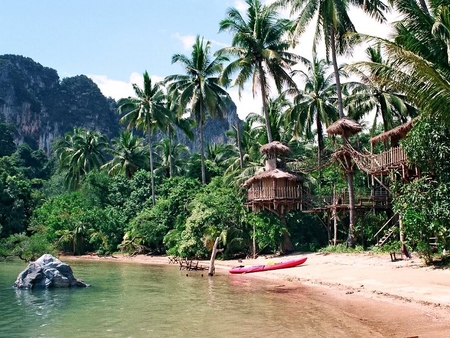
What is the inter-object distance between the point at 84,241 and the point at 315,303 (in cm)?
3162

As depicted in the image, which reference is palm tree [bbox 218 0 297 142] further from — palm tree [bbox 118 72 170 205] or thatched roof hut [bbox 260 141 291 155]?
palm tree [bbox 118 72 170 205]

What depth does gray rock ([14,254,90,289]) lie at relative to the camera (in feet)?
64.2

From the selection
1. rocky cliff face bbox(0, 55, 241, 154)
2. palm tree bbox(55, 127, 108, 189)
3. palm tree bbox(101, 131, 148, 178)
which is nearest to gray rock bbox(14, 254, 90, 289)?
palm tree bbox(101, 131, 148, 178)

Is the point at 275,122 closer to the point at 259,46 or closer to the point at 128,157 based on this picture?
the point at 259,46

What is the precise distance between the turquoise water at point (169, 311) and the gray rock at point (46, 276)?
1.42ft

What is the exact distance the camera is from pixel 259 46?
33156 millimetres

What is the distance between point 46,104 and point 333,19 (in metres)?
92.3

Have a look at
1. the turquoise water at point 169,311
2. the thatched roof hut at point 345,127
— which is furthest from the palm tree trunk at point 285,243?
the turquoise water at point 169,311

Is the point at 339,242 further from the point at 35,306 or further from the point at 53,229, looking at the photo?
the point at 53,229

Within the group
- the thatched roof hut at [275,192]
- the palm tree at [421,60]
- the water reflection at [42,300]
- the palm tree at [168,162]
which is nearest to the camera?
the palm tree at [421,60]

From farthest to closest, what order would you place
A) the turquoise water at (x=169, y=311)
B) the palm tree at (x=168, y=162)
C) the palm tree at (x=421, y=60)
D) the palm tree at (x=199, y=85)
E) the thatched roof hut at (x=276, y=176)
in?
the palm tree at (x=168, y=162), the palm tree at (x=199, y=85), the thatched roof hut at (x=276, y=176), the palm tree at (x=421, y=60), the turquoise water at (x=169, y=311)

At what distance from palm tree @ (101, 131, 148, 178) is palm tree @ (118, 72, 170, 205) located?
5911mm

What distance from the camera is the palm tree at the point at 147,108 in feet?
143

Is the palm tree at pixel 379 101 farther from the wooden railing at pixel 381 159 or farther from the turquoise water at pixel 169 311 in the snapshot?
the turquoise water at pixel 169 311
